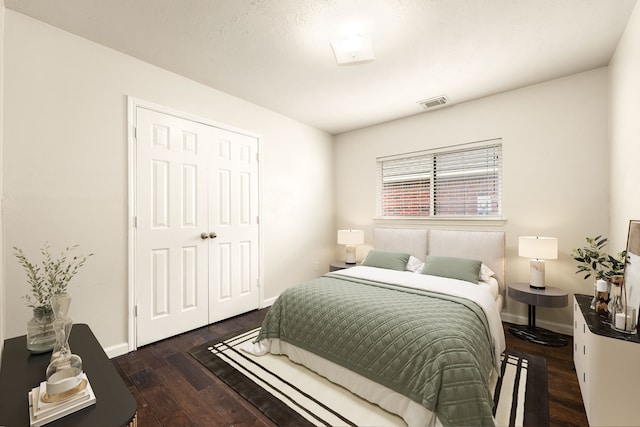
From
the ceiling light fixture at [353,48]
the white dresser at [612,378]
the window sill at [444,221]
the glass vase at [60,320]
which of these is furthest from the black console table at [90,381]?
the window sill at [444,221]

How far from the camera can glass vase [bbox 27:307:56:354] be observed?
4.74 ft

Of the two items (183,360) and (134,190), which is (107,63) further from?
(183,360)

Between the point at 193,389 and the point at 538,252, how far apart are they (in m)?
3.30

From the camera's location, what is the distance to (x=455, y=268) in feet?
9.67

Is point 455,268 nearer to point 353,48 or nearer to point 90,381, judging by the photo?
point 353,48

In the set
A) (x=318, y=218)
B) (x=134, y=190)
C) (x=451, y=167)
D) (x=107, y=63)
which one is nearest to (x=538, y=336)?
(x=451, y=167)

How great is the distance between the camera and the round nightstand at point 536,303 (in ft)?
8.47

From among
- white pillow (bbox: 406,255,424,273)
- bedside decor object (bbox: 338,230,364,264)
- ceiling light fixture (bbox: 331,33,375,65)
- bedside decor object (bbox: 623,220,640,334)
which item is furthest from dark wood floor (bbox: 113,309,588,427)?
ceiling light fixture (bbox: 331,33,375,65)

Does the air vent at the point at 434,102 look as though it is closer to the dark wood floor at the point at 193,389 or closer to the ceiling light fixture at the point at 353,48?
the ceiling light fixture at the point at 353,48

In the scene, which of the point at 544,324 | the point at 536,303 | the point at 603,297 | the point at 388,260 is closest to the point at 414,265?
the point at 388,260

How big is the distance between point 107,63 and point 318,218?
317cm

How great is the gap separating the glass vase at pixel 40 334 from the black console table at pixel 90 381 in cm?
3

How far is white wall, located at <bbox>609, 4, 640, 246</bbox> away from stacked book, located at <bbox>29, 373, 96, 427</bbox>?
3.28 metres

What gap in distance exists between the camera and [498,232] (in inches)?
127
